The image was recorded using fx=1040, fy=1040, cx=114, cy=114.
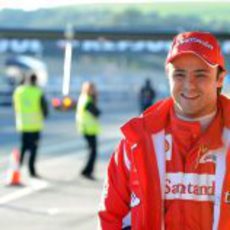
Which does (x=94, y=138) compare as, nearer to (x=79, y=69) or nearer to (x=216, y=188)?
(x=216, y=188)

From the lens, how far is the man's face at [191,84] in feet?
12.6

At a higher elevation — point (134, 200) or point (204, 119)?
point (204, 119)

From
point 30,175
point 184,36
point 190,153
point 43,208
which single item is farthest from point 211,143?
point 30,175

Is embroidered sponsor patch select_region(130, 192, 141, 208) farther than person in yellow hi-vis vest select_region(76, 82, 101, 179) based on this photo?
No

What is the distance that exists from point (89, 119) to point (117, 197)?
1317 centimetres

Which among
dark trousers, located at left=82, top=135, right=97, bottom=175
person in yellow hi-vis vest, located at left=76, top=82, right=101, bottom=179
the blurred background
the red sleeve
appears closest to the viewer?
the red sleeve

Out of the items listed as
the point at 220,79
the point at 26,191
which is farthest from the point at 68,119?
the point at 220,79

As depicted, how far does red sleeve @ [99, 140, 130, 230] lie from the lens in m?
3.92

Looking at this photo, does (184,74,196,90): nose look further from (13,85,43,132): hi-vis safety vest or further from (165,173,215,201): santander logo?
(13,85,43,132): hi-vis safety vest

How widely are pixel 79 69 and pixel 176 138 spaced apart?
76.3 meters

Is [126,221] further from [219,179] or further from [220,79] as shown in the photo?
[220,79]

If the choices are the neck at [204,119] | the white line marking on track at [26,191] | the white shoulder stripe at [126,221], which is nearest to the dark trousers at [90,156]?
the white line marking on track at [26,191]

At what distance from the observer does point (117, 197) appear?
3.94 meters

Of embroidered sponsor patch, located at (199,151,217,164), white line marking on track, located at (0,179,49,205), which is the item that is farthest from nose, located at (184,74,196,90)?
white line marking on track, located at (0,179,49,205)
